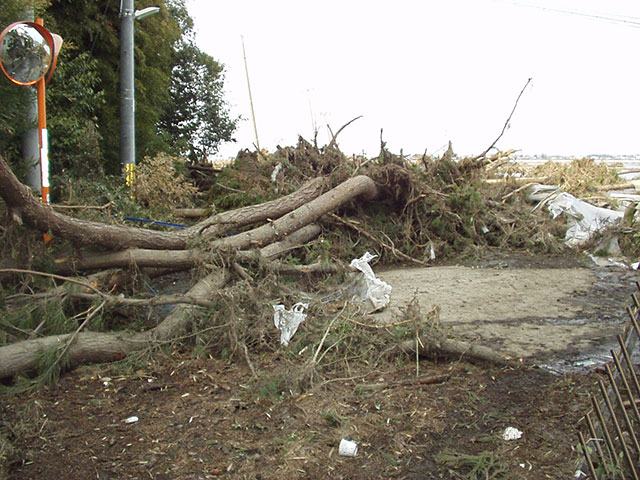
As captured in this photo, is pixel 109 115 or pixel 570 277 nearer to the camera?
pixel 570 277

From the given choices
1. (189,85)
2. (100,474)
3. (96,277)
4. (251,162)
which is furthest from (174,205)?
(189,85)

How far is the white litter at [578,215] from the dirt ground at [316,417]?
4410 millimetres

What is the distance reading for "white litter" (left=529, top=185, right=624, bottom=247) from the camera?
885 cm

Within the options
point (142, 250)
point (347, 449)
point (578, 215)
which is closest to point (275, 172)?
point (142, 250)

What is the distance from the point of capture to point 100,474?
2904 mm

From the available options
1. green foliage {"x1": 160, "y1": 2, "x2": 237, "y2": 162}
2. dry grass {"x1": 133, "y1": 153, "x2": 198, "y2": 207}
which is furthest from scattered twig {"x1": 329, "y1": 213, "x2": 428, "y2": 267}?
green foliage {"x1": 160, "y1": 2, "x2": 237, "y2": 162}

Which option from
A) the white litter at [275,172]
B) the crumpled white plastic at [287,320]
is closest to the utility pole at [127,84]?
the white litter at [275,172]

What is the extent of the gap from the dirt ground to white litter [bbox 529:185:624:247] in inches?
174

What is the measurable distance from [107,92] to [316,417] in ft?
37.7

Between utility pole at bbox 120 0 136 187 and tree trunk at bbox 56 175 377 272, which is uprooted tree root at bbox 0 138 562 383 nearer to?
tree trunk at bbox 56 175 377 272

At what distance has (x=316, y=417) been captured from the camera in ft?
11.1

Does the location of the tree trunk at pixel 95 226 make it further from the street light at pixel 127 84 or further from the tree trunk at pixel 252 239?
the street light at pixel 127 84

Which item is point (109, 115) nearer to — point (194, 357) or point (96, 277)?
point (96, 277)

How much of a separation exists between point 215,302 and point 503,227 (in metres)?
5.91
